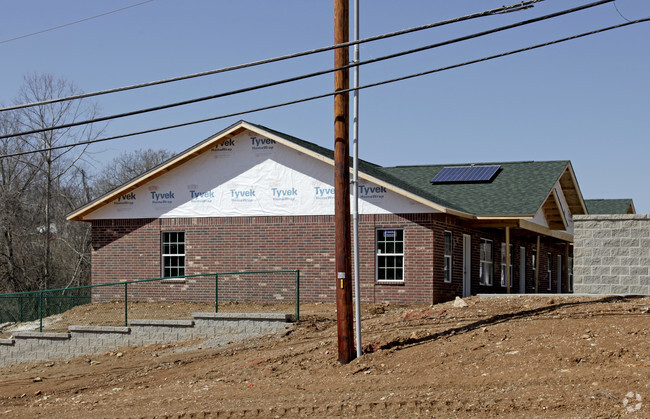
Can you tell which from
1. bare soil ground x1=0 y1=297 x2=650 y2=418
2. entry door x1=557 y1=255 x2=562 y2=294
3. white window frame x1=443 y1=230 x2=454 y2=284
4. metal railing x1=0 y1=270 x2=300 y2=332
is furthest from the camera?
entry door x1=557 y1=255 x2=562 y2=294

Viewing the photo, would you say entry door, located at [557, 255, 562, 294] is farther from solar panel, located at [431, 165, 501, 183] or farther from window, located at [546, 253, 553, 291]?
solar panel, located at [431, 165, 501, 183]

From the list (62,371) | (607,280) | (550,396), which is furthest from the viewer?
(62,371)

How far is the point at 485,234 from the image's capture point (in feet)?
96.7

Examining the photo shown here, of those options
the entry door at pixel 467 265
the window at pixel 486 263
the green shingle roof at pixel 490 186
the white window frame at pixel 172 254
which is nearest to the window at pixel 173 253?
the white window frame at pixel 172 254

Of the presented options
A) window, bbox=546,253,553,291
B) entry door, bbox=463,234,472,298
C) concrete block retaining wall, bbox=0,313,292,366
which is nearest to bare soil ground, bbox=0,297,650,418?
concrete block retaining wall, bbox=0,313,292,366

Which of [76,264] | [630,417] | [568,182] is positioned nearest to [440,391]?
[630,417]

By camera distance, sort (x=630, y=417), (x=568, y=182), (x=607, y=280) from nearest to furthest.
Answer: (x=630, y=417), (x=607, y=280), (x=568, y=182)

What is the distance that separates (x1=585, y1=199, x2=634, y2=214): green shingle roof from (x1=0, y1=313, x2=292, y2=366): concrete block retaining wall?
24.1 metres

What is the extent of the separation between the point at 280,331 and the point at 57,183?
3342 centimetres

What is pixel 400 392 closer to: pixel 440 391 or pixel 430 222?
pixel 440 391

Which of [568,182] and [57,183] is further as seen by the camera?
[57,183]

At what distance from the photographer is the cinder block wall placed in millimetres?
19250

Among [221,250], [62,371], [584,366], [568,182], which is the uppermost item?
[568,182]

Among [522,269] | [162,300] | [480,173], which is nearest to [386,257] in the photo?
[480,173]
